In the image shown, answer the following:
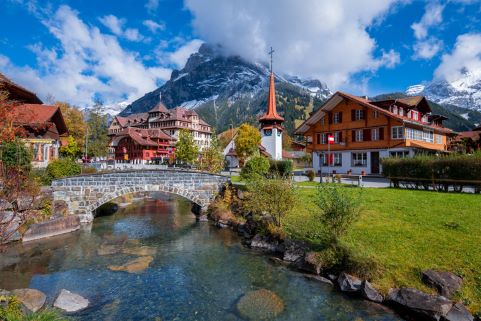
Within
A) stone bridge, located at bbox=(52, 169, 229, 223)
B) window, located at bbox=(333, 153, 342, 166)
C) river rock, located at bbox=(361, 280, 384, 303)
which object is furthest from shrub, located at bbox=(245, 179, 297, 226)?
window, located at bbox=(333, 153, 342, 166)

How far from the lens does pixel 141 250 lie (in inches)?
664

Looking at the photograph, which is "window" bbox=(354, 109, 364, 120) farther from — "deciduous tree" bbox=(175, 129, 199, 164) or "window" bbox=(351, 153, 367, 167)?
"deciduous tree" bbox=(175, 129, 199, 164)

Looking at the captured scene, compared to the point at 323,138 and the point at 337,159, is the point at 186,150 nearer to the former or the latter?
the point at 323,138

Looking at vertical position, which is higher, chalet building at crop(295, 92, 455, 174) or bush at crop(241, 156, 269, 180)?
chalet building at crop(295, 92, 455, 174)

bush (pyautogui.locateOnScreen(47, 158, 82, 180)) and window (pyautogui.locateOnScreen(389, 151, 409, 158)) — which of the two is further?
window (pyautogui.locateOnScreen(389, 151, 409, 158))

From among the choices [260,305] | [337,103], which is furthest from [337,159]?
[260,305]

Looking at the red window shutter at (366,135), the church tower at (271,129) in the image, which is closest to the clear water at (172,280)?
the red window shutter at (366,135)

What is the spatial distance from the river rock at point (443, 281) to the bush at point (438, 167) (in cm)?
1480

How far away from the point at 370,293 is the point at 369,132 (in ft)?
113

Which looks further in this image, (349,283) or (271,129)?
(271,129)

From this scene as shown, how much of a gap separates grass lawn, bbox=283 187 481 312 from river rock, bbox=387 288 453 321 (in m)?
0.43

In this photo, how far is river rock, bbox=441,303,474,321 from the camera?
8.70 metres

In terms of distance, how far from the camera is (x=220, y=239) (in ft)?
63.3

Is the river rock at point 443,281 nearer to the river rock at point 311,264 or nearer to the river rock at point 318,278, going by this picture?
the river rock at point 318,278
